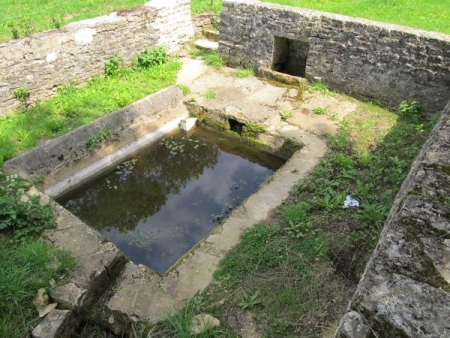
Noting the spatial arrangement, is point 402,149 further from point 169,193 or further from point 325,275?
point 169,193

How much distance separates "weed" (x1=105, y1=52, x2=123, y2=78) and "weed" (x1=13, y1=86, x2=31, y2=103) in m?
1.69

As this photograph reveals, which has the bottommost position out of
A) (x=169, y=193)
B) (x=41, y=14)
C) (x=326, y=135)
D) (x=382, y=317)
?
(x=169, y=193)

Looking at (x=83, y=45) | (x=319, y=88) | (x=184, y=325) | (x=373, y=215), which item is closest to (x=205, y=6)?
(x=83, y=45)

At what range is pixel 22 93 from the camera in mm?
6551

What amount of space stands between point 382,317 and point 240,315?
218 cm

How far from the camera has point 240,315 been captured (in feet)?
11.7

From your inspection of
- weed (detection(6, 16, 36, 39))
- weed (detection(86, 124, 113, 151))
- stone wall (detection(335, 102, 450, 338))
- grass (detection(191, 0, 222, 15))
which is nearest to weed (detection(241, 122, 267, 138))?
weed (detection(86, 124, 113, 151))

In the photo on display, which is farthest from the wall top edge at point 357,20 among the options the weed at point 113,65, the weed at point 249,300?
the weed at point 249,300

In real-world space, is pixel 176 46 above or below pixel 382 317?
below

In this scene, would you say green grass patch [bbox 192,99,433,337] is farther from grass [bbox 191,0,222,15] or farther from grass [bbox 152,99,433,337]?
grass [bbox 191,0,222,15]

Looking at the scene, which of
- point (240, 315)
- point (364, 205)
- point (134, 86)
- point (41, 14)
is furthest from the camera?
point (41, 14)

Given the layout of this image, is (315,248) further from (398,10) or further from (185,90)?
(398,10)

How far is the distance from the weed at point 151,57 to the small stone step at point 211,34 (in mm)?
1654

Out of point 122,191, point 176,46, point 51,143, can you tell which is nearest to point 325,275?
point 122,191
